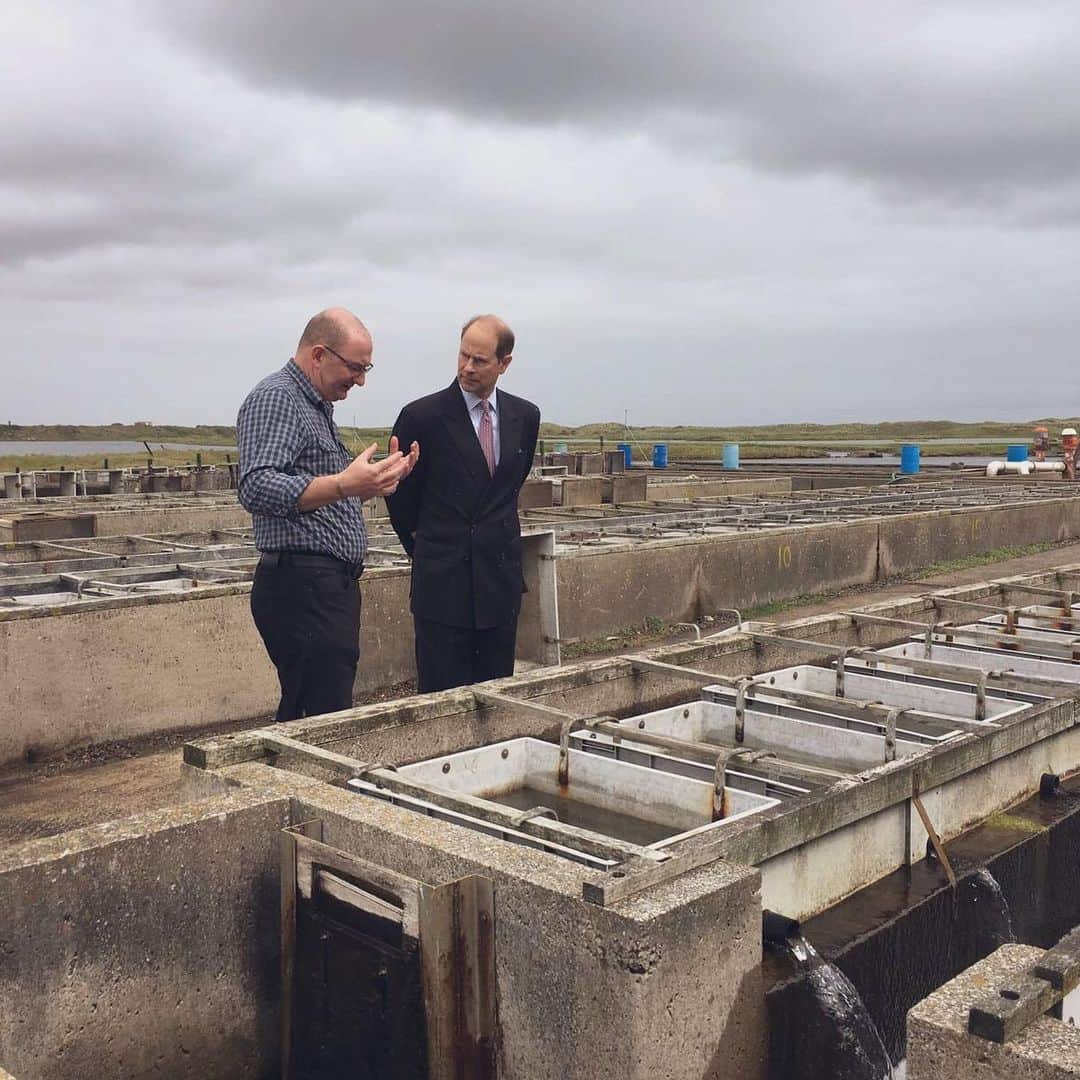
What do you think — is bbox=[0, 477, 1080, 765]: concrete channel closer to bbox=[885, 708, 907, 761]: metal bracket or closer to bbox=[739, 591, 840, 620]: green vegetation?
bbox=[739, 591, 840, 620]: green vegetation

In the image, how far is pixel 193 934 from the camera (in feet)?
14.3

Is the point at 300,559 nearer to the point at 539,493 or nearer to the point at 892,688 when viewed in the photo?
the point at 892,688

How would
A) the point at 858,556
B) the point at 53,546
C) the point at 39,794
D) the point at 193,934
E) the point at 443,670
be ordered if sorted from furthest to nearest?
the point at 858,556
the point at 53,546
the point at 39,794
the point at 443,670
the point at 193,934

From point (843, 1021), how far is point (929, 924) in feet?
2.89

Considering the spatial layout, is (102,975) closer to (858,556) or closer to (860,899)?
(860,899)

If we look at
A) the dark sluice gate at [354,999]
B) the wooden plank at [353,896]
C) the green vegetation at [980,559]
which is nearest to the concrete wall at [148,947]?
the dark sluice gate at [354,999]

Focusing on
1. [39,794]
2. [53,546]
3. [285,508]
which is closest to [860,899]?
[285,508]

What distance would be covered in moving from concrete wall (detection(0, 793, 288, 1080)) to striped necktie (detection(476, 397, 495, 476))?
2137mm

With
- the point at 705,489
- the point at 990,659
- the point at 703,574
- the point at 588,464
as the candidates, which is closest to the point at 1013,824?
the point at 990,659

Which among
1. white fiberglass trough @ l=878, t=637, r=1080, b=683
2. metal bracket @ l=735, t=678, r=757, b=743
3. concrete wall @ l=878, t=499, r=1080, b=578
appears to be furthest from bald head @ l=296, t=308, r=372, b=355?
concrete wall @ l=878, t=499, r=1080, b=578

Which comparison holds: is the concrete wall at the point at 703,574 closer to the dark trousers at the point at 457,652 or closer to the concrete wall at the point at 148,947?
the dark trousers at the point at 457,652

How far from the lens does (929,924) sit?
204 inches

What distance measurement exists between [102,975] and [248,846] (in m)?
0.64

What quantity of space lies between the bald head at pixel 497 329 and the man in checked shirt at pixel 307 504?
80 cm
